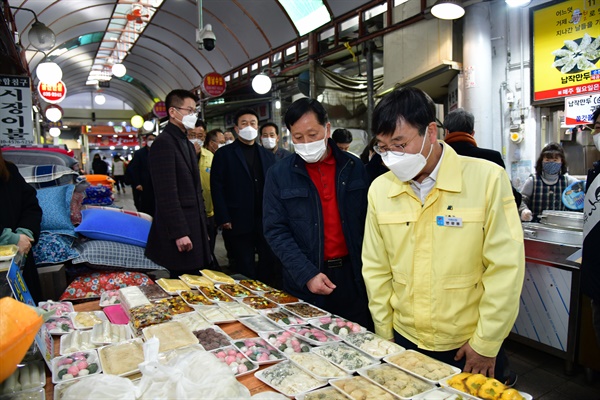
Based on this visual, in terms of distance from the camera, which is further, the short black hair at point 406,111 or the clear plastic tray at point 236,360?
the short black hair at point 406,111

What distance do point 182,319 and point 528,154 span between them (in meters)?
5.84

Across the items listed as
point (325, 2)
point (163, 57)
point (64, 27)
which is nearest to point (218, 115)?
point (163, 57)

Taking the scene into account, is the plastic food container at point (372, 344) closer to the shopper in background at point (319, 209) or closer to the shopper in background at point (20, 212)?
the shopper in background at point (319, 209)

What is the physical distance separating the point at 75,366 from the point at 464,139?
3035 mm

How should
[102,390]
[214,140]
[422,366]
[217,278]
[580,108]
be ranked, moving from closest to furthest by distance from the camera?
[102,390], [422,366], [217,278], [580,108], [214,140]

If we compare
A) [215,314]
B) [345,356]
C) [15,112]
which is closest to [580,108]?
[345,356]

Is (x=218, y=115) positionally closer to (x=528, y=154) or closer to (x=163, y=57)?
(x=163, y=57)

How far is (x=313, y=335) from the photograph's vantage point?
1841 millimetres

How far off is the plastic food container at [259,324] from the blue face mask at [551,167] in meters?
4.01

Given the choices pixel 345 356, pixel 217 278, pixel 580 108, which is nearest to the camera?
pixel 345 356

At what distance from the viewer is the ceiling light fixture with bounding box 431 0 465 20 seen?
4.93 m

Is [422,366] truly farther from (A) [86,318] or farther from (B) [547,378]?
(B) [547,378]

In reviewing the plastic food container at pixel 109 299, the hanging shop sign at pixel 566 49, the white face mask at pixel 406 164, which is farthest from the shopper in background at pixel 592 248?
the hanging shop sign at pixel 566 49

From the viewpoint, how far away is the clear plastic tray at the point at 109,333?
71.8 inches
